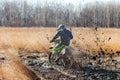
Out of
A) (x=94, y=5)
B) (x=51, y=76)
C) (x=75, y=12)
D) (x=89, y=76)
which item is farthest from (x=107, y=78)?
(x=94, y=5)

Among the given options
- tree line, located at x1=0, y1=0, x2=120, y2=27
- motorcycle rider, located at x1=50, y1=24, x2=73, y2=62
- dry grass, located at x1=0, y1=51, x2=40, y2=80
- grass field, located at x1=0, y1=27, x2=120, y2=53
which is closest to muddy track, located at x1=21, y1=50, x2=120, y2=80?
dry grass, located at x1=0, y1=51, x2=40, y2=80

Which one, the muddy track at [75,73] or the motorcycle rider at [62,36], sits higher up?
the motorcycle rider at [62,36]

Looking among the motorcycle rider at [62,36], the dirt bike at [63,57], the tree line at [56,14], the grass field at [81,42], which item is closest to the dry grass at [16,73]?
the dirt bike at [63,57]

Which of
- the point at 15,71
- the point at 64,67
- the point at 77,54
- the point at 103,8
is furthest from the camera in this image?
the point at 103,8

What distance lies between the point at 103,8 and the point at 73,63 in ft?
140

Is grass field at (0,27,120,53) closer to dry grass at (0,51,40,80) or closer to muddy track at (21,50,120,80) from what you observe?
muddy track at (21,50,120,80)

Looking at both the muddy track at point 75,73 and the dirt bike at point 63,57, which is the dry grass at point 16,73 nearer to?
the muddy track at point 75,73

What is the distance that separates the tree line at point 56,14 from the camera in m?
47.2

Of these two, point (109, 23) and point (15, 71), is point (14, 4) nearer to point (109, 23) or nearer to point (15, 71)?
point (109, 23)

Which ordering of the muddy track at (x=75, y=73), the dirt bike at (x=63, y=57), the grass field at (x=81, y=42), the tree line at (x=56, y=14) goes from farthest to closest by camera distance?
1. the tree line at (x=56, y=14)
2. the grass field at (x=81, y=42)
3. the dirt bike at (x=63, y=57)
4. the muddy track at (x=75, y=73)

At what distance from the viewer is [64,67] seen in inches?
524

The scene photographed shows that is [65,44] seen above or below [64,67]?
above

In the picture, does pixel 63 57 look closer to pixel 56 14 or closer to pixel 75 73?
pixel 75 73

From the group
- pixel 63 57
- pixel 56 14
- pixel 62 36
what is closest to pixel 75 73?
pixel 63 57
